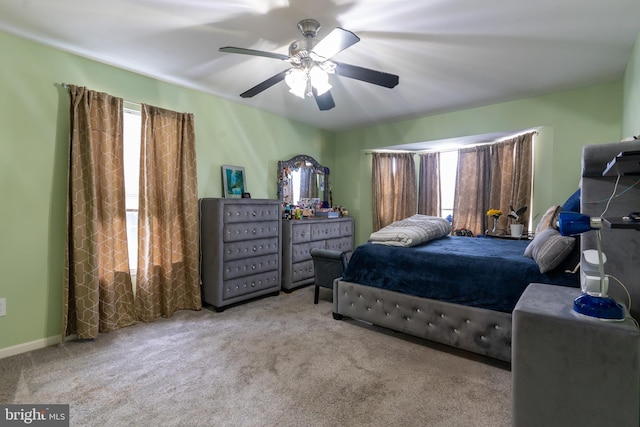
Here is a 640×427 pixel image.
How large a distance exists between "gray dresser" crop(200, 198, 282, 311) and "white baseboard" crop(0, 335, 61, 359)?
127 cm

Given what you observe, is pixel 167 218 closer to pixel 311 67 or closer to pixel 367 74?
pixel 311 67

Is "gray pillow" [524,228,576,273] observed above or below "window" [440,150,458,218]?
below

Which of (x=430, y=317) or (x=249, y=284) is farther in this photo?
(x=249, y=284)

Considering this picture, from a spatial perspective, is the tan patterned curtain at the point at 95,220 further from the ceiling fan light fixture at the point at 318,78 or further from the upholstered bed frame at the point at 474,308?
the upholstered bed frame at the point at 474,308

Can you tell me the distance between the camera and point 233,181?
380cm

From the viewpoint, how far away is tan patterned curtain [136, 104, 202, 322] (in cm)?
301

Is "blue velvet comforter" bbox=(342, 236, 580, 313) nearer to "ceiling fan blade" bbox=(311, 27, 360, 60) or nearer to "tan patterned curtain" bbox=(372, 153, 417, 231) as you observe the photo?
"ceiling fan blade" bbox=(311, 27, 360, 60)

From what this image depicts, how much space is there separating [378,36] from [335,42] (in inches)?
25.3

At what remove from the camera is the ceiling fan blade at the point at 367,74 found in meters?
2.06

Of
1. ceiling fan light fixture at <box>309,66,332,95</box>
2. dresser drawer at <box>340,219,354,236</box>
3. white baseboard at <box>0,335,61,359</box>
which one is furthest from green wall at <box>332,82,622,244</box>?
white baseboard at <box>0,335,61,359</box>

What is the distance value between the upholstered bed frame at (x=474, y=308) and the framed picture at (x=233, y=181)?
1.72m

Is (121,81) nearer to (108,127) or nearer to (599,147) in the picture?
(108,127)

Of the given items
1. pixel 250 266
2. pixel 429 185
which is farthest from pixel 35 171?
pixel 429 185

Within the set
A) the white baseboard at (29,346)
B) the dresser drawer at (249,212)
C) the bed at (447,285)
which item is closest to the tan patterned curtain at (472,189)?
the bed at (447,285)
